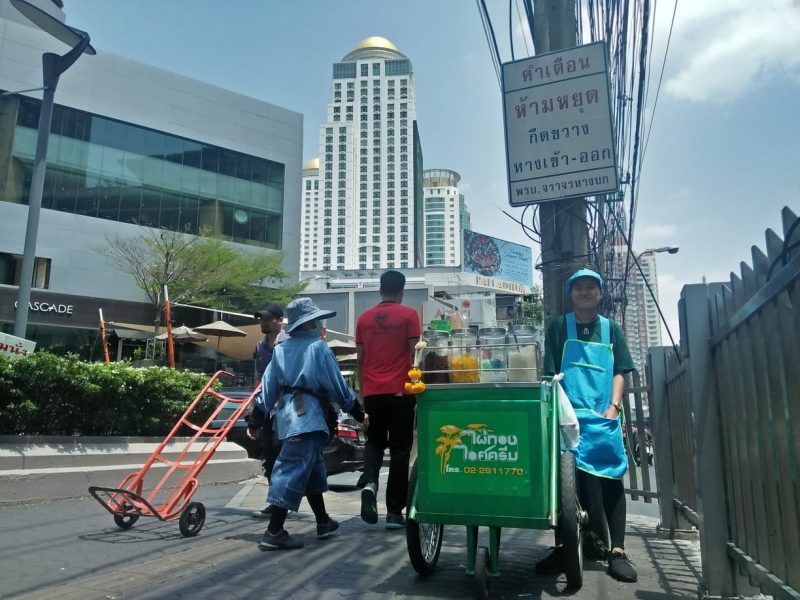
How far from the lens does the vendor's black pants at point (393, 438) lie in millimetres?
4773

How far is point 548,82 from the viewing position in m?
5.82

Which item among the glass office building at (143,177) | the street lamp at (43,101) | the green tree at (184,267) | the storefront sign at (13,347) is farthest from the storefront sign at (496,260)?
the storefront sign at (13,347)

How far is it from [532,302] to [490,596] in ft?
172

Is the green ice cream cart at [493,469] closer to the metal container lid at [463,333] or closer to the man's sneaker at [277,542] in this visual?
the metal container lid at [463,333]

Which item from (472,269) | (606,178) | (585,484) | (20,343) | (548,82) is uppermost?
(472,269)

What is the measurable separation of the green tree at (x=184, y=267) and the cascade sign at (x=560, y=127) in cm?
1936

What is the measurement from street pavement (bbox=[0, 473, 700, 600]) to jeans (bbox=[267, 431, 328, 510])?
1.19ft

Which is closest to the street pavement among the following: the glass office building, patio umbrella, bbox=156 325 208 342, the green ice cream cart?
the green ice cream cart

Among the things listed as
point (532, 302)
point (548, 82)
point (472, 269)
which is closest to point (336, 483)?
point (548, 82)

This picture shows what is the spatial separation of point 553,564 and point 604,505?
493 millimetres

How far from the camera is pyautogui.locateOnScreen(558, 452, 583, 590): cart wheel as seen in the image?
319cm

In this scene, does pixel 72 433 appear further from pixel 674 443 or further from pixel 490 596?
pixel 674 443

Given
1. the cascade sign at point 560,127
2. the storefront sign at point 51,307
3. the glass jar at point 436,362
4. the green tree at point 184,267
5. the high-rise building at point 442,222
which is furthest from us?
the high-rise building at point 442,222

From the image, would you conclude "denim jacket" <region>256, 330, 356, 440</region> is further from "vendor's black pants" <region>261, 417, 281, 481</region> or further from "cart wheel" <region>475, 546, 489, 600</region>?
"cart wheel" <region>475, 546, 489, 600</region>
